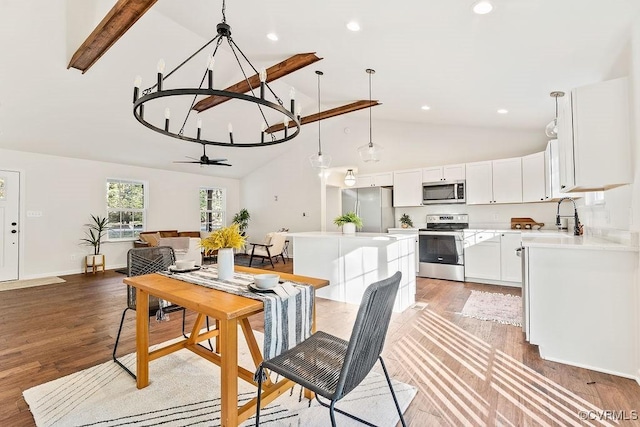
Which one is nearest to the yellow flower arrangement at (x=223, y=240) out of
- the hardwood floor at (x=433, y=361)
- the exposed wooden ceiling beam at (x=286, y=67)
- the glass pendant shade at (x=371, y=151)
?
the hardwood floor at (x=433, y=361)

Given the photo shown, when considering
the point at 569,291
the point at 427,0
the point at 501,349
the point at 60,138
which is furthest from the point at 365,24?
the point at 60,138

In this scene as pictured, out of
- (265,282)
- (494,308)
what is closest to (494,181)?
(494,308)

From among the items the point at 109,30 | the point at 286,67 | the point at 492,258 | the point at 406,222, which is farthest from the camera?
the point at 406,222

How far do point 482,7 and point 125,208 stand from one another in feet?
25.8

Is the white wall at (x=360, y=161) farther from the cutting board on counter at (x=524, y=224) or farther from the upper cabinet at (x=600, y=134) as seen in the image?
the upper cabinet at (x=600, y=134)

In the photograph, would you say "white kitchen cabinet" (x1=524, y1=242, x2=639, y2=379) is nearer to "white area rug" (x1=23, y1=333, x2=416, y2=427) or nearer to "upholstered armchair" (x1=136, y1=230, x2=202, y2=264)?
"white area rug" (x1=23, y1=333, x2=416, y2=427)

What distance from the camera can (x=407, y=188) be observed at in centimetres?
611

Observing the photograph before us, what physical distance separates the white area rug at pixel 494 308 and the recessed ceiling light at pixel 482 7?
2.95 metres

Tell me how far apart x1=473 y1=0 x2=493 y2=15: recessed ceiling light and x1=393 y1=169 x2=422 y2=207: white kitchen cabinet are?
4018 mm

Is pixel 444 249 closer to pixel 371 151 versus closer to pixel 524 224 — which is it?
pixel 524 224

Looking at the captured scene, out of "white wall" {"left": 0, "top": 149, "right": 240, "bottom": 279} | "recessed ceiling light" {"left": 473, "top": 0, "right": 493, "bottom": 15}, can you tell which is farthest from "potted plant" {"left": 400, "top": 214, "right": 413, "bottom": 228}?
"white wall" {"left": 0, "top": 149, "right": 240, "bottom": 279}

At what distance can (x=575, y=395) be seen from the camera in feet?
6.39

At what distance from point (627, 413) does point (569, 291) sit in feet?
Answer: 2.66

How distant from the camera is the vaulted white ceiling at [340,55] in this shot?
2189 mm
